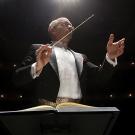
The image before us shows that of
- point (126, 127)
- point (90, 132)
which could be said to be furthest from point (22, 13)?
point (90, 132)

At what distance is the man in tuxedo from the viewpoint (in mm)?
1781

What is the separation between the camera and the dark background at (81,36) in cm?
240

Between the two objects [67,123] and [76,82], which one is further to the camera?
[76,82]

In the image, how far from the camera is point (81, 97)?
1.86m

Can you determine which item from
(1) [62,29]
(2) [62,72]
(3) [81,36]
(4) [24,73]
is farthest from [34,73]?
(3) [81,36]

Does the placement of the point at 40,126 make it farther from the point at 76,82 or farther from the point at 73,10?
the point at 73,10

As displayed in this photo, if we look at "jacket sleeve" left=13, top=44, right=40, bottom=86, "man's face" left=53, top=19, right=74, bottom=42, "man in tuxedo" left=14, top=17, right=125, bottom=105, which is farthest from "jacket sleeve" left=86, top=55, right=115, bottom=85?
"jacket sleeve" left=13, top=44, right=40, bottom=86

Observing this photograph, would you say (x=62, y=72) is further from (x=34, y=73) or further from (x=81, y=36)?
(x=81, y=36)

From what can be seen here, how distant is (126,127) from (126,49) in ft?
1.71

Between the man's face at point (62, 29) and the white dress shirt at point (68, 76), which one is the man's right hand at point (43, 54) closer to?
the white dress shirt at point (68, 76)

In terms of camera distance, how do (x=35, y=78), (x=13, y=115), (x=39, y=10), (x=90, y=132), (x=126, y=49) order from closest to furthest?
(x=13, y=115)
(x=90, y=132)
(x=35, y=78)
(x=39, y=10)
(x=126, y=49)

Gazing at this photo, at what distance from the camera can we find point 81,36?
8.43 feet

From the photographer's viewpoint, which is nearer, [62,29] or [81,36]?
[62,29]

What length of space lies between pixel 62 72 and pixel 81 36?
0.75m
